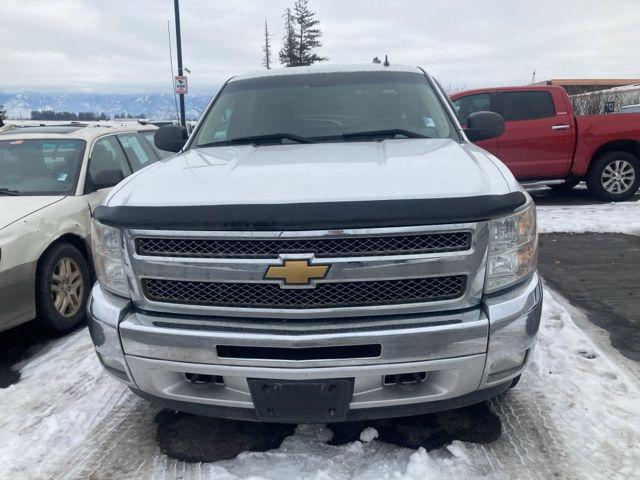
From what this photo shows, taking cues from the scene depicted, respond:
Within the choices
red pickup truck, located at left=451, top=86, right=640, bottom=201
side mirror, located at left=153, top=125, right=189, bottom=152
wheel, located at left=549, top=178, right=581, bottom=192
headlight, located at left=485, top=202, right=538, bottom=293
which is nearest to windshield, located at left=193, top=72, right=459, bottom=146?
side mirror, located at left=153, top=125, right=189, bottom=152

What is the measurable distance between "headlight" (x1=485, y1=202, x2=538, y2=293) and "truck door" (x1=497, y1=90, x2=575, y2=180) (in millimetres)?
7176

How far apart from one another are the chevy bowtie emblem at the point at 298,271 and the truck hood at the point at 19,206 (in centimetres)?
275

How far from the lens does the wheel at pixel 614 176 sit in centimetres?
902

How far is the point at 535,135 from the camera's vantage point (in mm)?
8969

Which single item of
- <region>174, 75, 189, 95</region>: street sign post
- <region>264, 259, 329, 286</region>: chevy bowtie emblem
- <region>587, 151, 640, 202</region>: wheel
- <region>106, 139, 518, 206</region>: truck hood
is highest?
<region>174, 75, 189, 95</region>: street sign post

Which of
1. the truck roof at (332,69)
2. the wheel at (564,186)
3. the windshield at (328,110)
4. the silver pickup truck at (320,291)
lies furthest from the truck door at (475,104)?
the silver pickup truck at (320,291)

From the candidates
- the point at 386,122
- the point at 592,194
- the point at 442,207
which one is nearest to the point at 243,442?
the point at 442,207

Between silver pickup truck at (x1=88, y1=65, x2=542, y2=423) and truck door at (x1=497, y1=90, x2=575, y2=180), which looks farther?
truck door at (x1=497, y1=90, x2=575, y2=180)

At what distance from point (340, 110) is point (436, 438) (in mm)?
2190

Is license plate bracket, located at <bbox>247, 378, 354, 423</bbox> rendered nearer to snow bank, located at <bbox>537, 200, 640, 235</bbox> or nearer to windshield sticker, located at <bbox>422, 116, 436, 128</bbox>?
windshield sticker, located at <bbox>422, 116, 436, 128</bbox>

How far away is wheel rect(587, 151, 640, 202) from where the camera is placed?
9.02m

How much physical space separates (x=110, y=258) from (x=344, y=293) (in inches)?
43.3

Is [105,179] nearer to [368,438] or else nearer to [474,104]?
[368,438]

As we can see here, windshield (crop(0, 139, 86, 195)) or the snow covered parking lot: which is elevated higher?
windshield (crop(0, 139, 86, 195))
